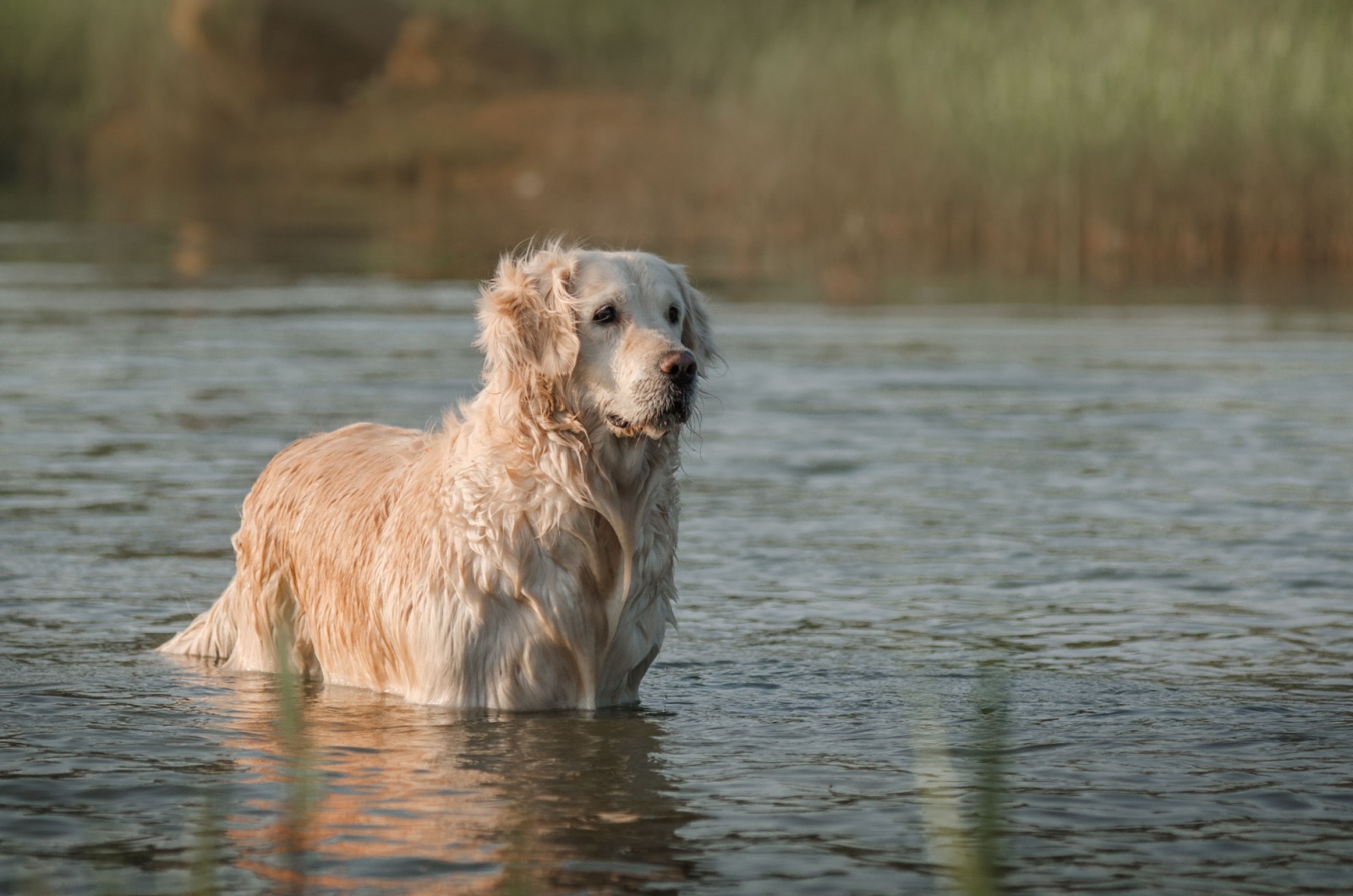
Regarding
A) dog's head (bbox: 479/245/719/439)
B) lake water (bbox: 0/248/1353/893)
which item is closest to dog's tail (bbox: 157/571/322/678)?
lake water (bbox: 0/248/1353/893)

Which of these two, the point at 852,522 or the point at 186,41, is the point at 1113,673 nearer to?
the point at 852,522

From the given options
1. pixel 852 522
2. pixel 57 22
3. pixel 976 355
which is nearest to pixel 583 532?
pixel 852 522

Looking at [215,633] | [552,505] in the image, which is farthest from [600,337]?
[215,633]

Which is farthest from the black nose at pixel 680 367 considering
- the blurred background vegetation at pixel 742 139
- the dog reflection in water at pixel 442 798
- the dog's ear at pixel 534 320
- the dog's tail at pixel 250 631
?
the blurred background vegetation at pixel 742 139

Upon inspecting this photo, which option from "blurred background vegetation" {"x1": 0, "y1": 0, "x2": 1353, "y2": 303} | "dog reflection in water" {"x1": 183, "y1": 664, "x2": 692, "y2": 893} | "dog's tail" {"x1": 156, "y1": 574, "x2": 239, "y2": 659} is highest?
"blurred background vegetation" {"x1": 0, "y1": 0, "x2": 1353, "y2": 303}

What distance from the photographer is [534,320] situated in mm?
6898

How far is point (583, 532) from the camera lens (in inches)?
272

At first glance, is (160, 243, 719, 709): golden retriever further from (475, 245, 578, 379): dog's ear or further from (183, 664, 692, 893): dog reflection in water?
(183, 664, 692, 893): dog reflection in water

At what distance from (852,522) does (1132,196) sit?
1335cm

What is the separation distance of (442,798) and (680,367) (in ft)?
5.08

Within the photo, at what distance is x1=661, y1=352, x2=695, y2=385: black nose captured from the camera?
260 inches

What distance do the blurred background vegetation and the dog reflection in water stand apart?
14.8 m

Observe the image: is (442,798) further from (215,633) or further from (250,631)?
(215,633)

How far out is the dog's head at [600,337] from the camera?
6672 millimetres
